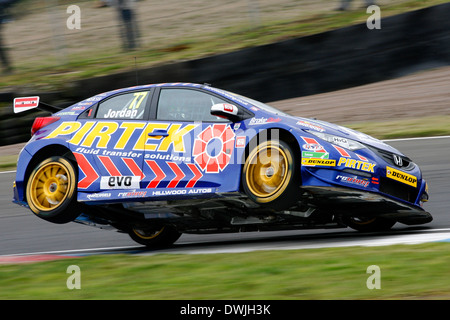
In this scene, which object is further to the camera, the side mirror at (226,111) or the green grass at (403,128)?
the green grass at (403,128)

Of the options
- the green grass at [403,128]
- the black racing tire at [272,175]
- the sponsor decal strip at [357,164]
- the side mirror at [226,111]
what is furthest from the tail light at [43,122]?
the green grass at [403,128]

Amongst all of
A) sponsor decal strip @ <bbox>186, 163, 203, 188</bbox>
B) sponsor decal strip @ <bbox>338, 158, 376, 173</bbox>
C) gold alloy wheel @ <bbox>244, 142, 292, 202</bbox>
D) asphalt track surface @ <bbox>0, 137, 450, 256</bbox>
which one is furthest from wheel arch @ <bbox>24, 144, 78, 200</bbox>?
sponsor decal strip @ <bbox>338, 158, 376, 173</bbox>

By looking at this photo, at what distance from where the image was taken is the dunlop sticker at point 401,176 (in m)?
6.89

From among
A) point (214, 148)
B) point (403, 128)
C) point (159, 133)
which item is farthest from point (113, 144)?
point (403, 128)

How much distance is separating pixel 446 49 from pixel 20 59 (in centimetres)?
970

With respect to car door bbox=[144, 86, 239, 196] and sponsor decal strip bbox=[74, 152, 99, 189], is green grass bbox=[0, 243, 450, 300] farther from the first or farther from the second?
sponsor decal strip bbox=[74, 152, 99, 189]

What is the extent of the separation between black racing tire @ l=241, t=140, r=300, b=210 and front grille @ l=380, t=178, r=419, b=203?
32.0 inches

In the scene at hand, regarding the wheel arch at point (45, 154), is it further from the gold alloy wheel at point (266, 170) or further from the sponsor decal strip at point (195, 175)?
the gold alloy wheel at point (266, 170)

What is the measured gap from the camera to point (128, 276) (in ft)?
20.9

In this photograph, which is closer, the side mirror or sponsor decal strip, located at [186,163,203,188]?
the side mirror

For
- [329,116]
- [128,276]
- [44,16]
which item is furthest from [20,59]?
[128,276]

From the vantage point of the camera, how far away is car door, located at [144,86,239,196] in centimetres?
696

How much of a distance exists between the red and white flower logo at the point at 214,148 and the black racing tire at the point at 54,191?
1407 mm
